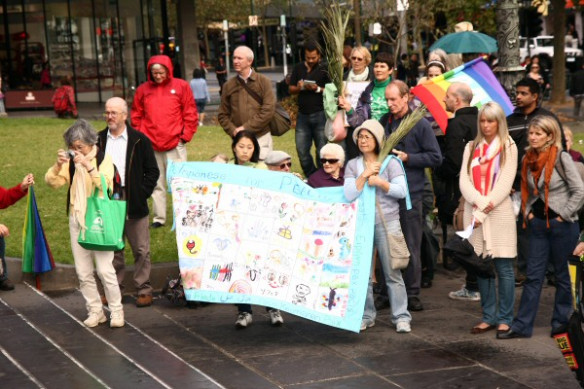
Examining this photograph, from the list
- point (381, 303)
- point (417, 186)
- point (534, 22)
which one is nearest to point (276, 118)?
point (417, 186)

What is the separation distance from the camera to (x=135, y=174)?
9.67 m

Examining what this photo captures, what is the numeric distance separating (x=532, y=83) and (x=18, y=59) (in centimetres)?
3010

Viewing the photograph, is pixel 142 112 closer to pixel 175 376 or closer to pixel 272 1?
pixel 175 376

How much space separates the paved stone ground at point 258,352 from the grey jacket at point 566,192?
1.00m

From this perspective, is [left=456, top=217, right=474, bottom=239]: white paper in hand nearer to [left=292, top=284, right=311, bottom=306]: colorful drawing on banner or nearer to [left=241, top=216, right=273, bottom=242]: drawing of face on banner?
[left=292, top=284, right=311, bottom=306]: colorful drawing on banner

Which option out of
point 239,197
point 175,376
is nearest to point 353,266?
point 239,197

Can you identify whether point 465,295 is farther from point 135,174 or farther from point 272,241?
point 135,174

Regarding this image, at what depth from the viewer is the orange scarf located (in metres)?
8.22

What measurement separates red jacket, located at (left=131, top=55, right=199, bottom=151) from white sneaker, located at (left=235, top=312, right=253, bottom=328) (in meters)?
3.34

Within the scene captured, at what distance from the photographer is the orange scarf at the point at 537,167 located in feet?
27.0

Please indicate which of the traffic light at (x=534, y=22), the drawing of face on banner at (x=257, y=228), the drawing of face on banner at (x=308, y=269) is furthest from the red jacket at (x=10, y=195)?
the traffic light at (x=534, y=22)

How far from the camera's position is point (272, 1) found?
2172 inches

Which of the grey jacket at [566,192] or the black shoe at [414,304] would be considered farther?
the black shoe at [414,304]

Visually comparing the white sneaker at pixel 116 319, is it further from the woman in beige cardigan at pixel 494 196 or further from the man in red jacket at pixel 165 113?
the man in red jacket at pixel 165 113
